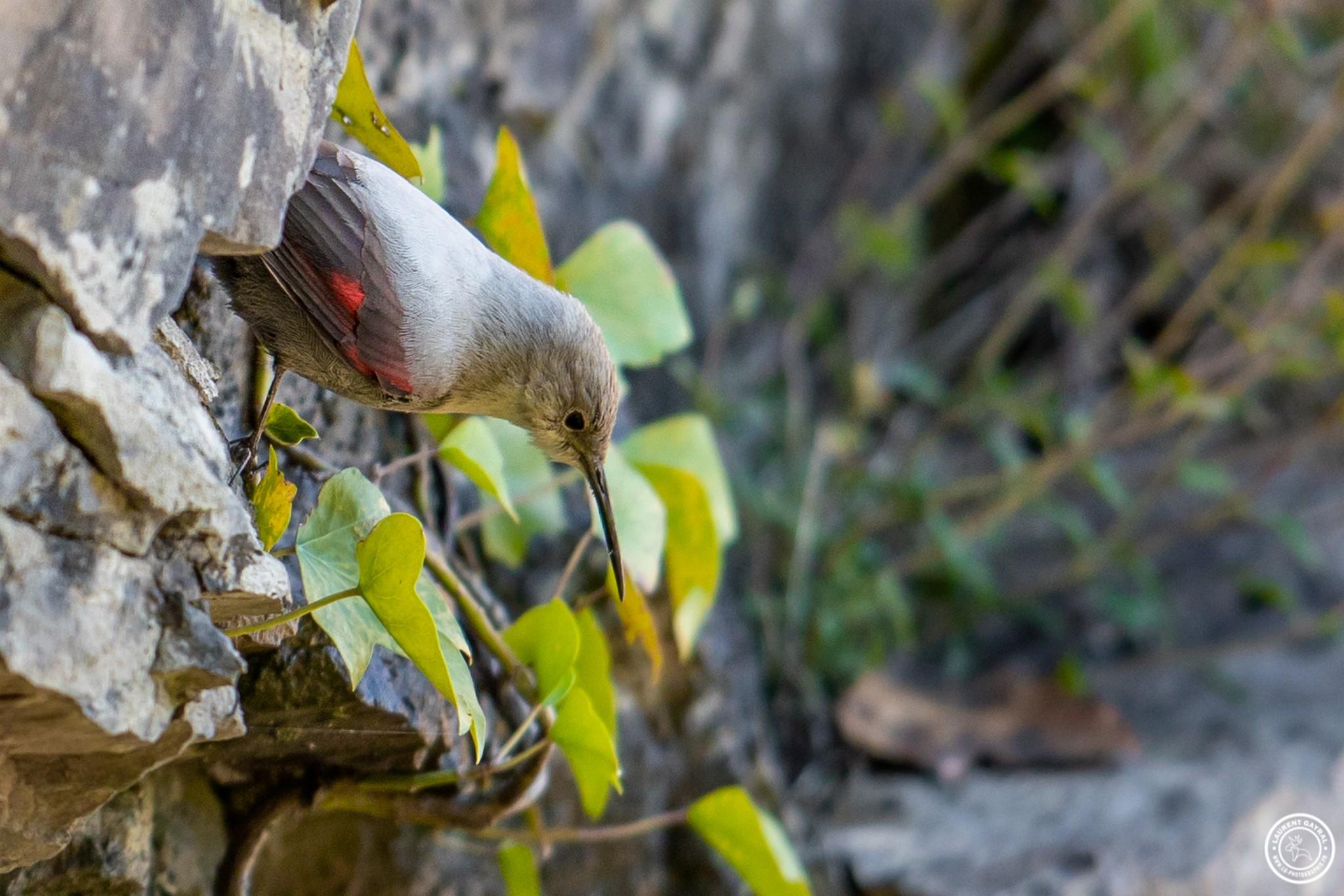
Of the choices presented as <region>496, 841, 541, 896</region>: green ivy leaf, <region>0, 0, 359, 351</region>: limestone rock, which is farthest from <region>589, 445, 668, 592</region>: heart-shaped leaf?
<region>0, 0, 359, 351</region>: limestone rock

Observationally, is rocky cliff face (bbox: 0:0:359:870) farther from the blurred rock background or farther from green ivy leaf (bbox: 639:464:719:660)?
green ivy leaf (bbox: 639:464:719:660)

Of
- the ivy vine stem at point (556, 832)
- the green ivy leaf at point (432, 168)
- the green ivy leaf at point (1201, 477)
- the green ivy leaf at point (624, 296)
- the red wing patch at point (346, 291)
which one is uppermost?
the green ivy leaf at point (432, 168)

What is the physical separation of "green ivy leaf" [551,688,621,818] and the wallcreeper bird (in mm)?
201

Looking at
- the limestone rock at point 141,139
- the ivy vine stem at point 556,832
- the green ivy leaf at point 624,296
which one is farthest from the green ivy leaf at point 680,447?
the limestone rock at point 141,139

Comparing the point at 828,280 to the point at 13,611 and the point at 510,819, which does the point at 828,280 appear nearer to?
the point at 510,819

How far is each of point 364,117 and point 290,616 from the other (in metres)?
0.65

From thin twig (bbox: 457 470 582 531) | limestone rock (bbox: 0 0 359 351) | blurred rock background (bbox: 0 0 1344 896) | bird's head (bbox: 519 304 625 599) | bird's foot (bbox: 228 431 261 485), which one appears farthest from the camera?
thin twig (bbox: 457 470 582 531)

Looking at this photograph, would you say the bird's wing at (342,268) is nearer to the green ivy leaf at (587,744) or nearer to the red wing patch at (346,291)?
the red wing patch at (346,291)

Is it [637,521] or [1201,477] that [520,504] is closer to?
[637,521]

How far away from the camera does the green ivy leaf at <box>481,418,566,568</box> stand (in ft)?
6.30

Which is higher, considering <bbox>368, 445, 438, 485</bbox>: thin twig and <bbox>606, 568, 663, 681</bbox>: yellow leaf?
<bbox>368, 445, 438, 485</bbox>: thin twig

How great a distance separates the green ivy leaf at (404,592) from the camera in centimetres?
122

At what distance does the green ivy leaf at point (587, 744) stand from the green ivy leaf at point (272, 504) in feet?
1.53

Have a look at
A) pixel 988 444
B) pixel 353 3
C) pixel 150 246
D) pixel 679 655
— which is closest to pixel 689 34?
pixel 988 444
